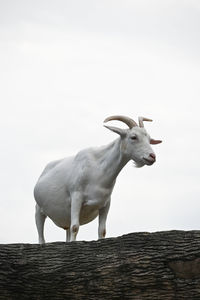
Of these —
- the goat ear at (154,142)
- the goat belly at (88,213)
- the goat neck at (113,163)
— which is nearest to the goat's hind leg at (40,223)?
the goat belly at (88,213)

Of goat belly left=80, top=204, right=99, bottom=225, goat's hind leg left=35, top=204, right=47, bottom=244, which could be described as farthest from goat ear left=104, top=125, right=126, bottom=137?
goat's hind leg left=35, top=204, right=47, bottom=244

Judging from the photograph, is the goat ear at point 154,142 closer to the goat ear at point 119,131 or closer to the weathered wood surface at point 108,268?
the goat ear at point 119,131

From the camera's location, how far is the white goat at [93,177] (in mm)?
14031

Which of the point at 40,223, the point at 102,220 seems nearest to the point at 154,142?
the point at 102,220

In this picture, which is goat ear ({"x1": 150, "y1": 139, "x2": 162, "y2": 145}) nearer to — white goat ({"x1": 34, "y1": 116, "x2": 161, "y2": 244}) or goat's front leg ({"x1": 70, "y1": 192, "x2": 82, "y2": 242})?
white goat ({"x1": 34, "y1": 116, "x2": 161, "y2": 244})

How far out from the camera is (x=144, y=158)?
1375cm

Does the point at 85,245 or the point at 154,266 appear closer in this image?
the point at 154,266

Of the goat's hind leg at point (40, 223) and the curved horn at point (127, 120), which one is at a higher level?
the curved horn at point (127, 120)

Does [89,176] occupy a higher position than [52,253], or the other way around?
[89,176]

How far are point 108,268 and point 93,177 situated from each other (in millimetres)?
3024

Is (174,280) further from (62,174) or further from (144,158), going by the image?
(62,174)

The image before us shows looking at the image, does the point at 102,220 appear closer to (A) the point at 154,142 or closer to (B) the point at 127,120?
(A) the point at 154,142

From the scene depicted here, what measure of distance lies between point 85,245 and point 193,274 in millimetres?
1924

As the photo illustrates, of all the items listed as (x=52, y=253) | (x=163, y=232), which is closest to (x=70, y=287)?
(x=52, y=253)
